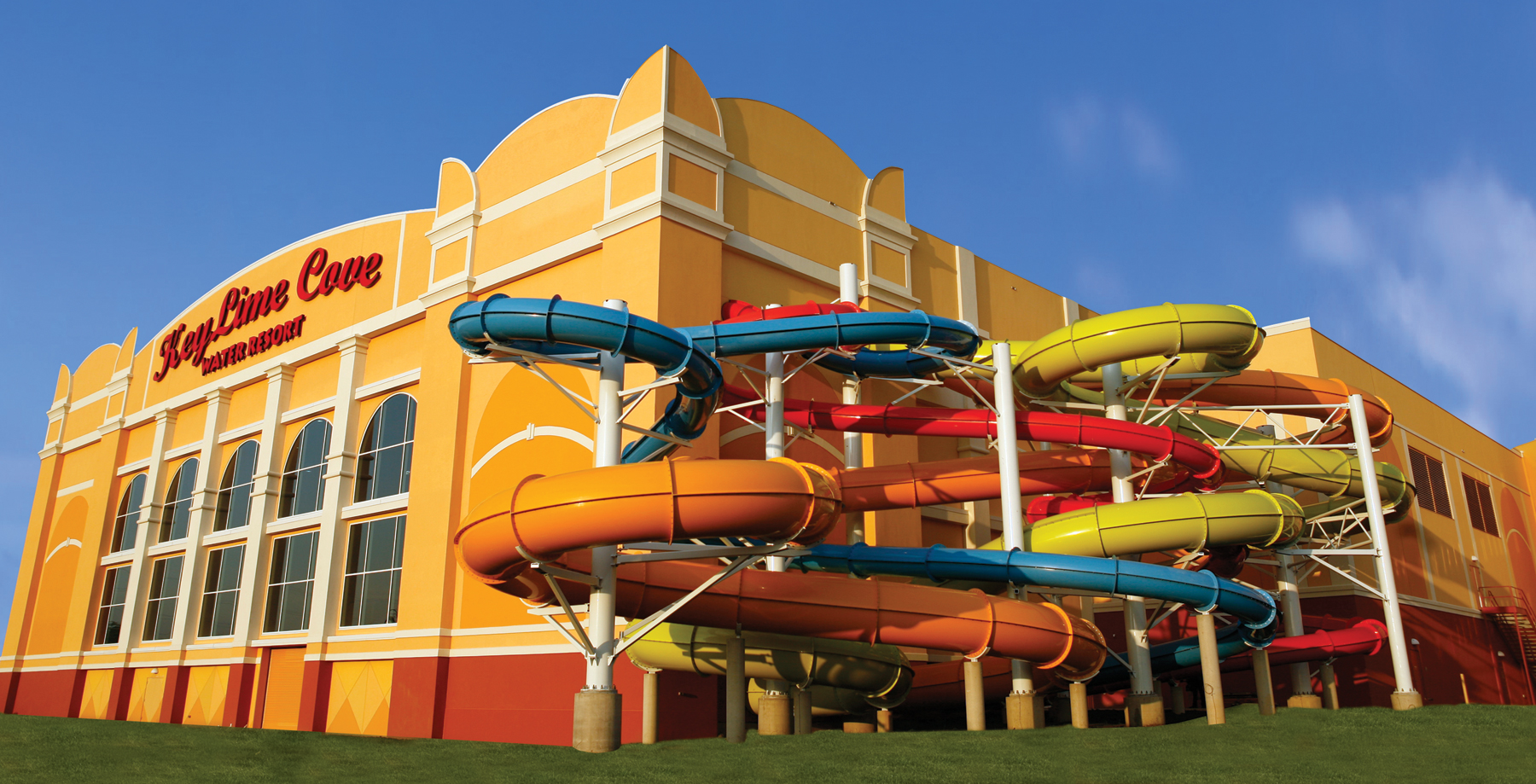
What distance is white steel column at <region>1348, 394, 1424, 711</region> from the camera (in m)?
20.8

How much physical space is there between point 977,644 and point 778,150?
1315 centimetres

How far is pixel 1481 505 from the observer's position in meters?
39.4

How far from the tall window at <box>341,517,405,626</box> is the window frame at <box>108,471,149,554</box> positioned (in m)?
14.1

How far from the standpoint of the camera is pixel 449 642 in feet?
76.5

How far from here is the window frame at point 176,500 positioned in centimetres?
3447

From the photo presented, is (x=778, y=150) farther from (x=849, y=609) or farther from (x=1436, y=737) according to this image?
(x=1436, y=737)

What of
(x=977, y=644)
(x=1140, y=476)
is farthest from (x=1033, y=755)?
(x=1140, y=476)

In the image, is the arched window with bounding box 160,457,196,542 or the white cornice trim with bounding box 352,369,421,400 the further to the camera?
the arched window with bounding box 160,457,196,542

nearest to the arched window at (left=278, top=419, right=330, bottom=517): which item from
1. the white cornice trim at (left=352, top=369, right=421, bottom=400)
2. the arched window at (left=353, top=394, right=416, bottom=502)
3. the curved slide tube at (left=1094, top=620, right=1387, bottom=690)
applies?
the arched window at (left=353, top=394, right=416, bottom=502)

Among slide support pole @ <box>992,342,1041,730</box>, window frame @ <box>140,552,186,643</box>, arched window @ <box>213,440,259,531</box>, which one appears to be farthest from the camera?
window frame @ <box>140,552,186,643</box>

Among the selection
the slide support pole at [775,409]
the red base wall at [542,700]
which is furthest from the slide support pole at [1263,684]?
the red base wall at [542,700]

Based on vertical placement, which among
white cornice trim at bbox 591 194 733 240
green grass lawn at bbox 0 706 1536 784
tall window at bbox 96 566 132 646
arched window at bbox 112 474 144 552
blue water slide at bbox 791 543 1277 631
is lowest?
green grass lawn at bbox 0 706 1536 784

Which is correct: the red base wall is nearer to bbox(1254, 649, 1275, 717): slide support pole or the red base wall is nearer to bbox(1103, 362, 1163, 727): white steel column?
bbox(1103, 362, 1163, 727): white steel column

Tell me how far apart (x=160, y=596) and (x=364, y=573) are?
1179cm
